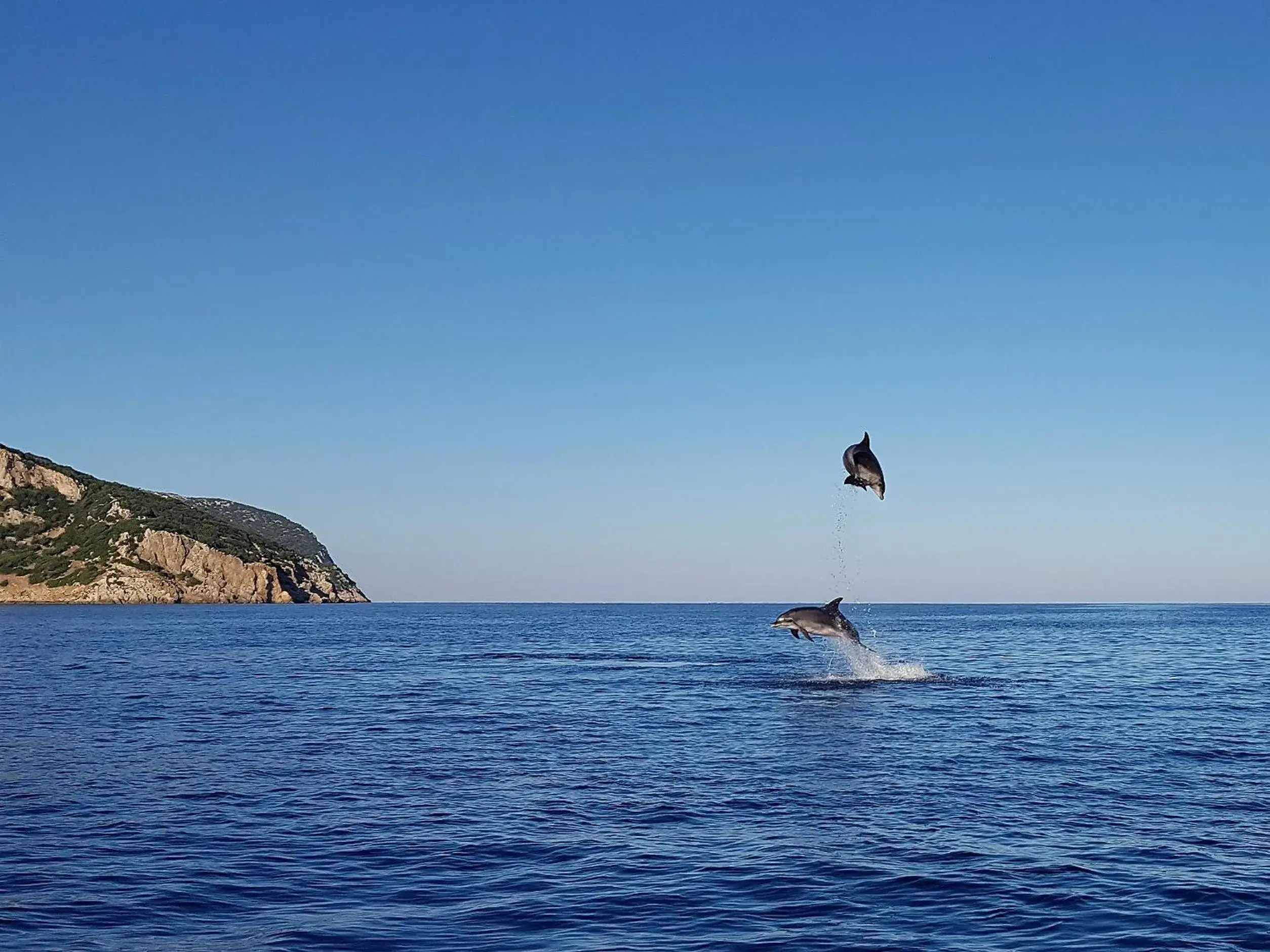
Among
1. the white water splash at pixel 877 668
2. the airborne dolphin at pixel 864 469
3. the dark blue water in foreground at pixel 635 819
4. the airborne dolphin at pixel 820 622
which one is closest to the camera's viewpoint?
the dark blue water in foreground at pixel 635 819

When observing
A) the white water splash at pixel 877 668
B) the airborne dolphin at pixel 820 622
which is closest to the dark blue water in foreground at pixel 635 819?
the airborne dolphin at pixel 820 622

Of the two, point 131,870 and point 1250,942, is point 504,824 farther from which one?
point 1250,942

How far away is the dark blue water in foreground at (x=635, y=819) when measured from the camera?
17.1 meters

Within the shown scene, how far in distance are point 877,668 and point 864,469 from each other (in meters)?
35.6

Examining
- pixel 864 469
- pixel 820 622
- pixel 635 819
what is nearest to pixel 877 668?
pixel 820 622

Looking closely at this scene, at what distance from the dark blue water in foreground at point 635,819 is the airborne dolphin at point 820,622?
3100 millimetres

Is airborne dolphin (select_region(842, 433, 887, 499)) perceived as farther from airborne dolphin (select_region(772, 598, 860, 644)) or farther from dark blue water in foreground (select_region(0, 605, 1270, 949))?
airborne dolphin (select_region(772, 598, 860, 644))

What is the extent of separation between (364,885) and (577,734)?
1977 cm

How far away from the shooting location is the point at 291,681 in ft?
209

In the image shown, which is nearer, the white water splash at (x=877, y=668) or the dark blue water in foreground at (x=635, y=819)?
the dark blue water in foreground at (x=635, y=819)

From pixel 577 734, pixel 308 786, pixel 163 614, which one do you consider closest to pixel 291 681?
pixel 577 734

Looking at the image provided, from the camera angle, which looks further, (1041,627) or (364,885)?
(1041,627)

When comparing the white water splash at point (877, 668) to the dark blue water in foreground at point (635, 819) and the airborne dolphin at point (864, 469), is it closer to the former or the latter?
the dark blue water in foreground at point (635, 819)

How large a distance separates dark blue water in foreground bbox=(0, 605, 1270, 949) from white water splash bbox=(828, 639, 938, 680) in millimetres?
6931
